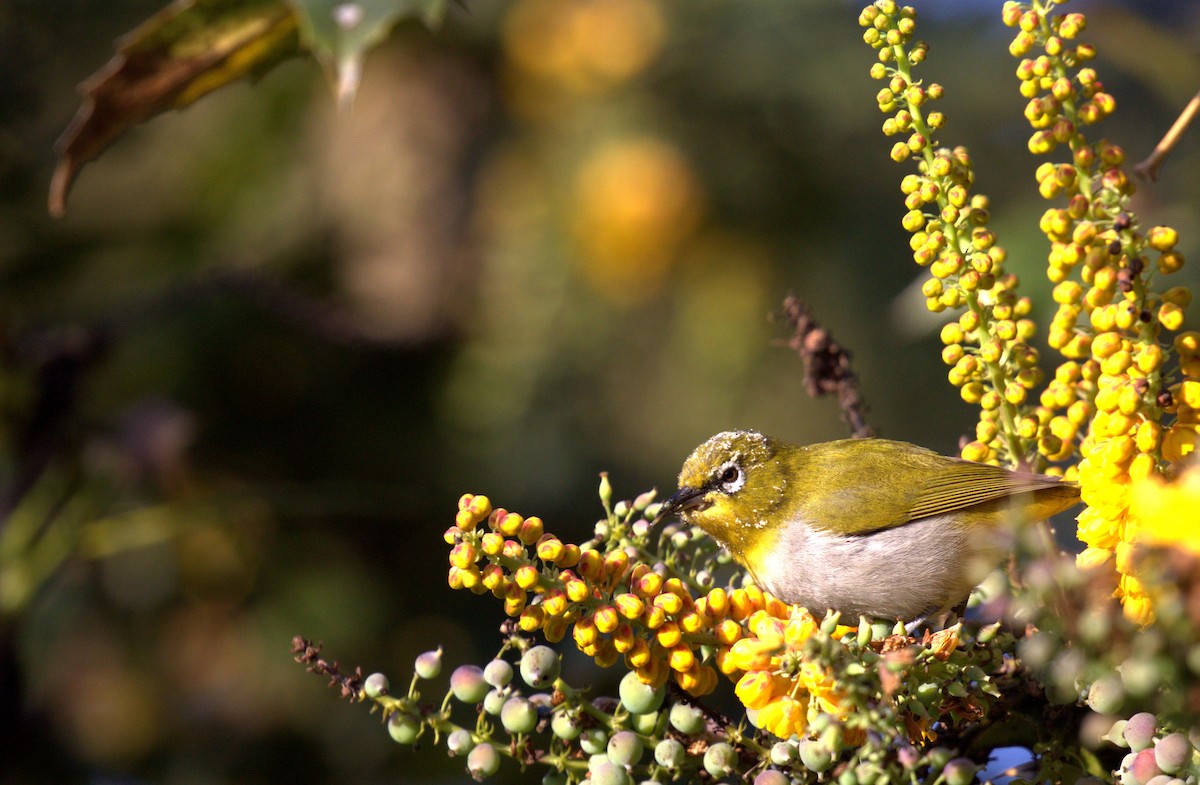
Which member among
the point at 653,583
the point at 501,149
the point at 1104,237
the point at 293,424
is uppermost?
the point at 1104,237

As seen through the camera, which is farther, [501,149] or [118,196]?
[501,149]

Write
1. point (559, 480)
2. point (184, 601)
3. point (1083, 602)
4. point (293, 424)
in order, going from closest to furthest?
point (1083, 602) → point (184, 601) → point (293, 424) → point (559, 480)

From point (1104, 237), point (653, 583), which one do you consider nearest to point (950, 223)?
point (1104, 237)

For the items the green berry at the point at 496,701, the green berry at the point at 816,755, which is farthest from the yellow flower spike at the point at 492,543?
the green berry at the point at 816,755

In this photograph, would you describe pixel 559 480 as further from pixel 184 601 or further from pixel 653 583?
pixel 653 583

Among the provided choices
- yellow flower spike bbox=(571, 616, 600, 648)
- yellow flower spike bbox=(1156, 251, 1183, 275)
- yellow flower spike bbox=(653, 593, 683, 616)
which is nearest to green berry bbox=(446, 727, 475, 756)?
yellow flower spike bbox=(571, 616, 600, 648)

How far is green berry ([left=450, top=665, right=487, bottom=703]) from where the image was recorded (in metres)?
1.57

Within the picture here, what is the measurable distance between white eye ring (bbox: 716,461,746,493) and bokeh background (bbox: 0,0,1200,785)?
753 millimetres

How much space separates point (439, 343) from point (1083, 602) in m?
4.27

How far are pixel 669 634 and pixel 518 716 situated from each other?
222 mm

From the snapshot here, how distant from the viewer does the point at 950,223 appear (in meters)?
1.57

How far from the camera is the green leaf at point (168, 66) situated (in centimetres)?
172

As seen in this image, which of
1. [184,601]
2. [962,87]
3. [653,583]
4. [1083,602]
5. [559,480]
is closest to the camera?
[1083,602]

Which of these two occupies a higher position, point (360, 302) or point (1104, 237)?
point (1104, 237)
